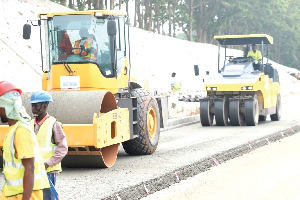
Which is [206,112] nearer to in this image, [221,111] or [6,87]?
[221,111]

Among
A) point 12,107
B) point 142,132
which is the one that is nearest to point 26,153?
point 12,107

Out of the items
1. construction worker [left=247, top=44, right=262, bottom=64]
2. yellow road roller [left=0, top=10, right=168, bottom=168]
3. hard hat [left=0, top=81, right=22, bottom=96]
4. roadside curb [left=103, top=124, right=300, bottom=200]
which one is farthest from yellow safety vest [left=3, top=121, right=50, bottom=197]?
construction worker [left=247, top=44, right=262, bottom=64]

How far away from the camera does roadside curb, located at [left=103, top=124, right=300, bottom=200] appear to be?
30.5 feet

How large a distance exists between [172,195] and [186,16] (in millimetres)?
75997

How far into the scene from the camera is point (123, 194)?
30.0ft

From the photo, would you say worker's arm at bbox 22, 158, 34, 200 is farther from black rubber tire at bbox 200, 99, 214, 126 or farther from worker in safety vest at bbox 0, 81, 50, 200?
black rubber tire at bbox 200, 99, 214, 126

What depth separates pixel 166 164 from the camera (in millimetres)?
12047

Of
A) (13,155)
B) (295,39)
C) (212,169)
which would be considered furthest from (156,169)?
(295,39)

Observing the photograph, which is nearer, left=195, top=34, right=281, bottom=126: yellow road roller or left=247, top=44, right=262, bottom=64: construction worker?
left=195, top=34, right=281, bottom=126: yellow road roller

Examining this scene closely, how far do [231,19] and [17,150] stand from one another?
3587 inches

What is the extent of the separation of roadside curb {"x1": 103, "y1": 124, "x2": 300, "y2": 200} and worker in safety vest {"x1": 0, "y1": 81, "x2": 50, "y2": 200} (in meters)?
3.86

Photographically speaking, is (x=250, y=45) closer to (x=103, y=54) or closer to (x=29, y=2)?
(x=103, y=54)

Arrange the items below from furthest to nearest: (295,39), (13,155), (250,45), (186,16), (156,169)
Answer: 1. (295,39)
2. (186,16)
3. (250,45)
4. (156,169)
5. (13,155)

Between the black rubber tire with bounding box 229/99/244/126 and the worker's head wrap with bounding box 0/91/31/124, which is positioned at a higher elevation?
the worker's head wrap with bounding box 0/91/31/124
